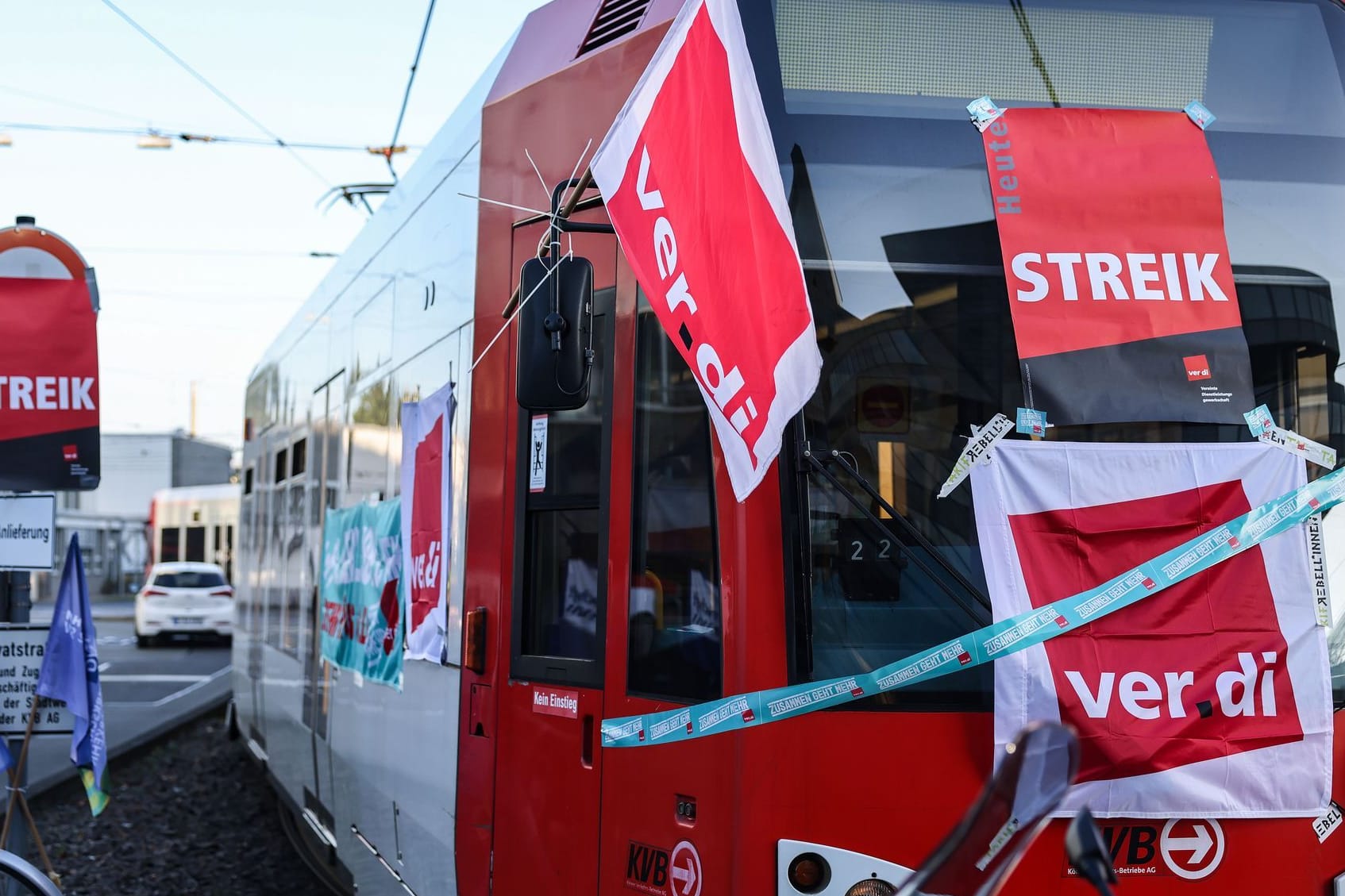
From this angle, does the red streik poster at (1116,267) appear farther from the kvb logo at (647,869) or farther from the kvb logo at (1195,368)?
the kvb logo at (647,869)

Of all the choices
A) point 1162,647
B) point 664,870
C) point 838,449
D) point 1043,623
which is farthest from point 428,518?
point 1162,647

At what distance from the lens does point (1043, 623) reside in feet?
11.3

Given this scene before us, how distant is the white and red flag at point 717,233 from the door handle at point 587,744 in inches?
38.4

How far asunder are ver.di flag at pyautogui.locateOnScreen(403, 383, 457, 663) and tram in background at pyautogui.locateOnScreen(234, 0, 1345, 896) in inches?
21.6

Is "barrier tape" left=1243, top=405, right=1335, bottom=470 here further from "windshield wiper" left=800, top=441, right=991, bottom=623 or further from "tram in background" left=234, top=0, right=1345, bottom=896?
"windshield wiper" left=800, top=441, right=991, bottom=623

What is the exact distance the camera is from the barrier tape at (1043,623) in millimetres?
3459

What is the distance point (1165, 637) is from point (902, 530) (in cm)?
66

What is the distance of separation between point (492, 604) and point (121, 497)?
74.0 m

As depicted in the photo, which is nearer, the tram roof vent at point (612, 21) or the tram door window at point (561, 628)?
the tram door window at point (561, 628)

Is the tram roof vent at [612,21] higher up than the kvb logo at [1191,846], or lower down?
higher up

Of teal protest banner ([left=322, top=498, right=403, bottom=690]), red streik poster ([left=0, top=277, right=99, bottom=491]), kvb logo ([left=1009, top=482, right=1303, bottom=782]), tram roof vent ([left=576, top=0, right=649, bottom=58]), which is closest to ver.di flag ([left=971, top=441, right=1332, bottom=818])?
kvb logo ([left=1009, top=482, right=1303, bottom=782])

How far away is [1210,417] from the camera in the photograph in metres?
3.61

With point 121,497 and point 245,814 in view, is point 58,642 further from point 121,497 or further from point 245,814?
point 121,497

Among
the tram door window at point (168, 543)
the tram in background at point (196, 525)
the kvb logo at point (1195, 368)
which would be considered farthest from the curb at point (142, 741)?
the tram door window at point (168, 543)
